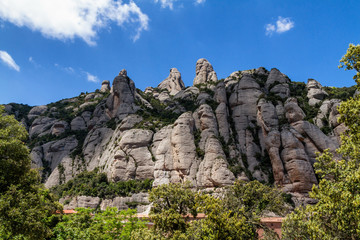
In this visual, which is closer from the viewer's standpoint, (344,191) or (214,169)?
(344,191)

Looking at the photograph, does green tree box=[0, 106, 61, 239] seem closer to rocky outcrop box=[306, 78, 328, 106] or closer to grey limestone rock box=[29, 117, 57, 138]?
rocky outcrop box=[306, 78, 328, 106]

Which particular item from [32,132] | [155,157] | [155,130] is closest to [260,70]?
[155,130]

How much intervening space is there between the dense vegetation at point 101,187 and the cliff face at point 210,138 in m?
2.45

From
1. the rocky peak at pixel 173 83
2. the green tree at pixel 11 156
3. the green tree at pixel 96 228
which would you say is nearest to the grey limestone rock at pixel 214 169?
the green tree at pixel 96 228

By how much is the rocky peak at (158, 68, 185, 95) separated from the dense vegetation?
92.3 meters

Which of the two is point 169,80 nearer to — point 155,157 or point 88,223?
point 155,157

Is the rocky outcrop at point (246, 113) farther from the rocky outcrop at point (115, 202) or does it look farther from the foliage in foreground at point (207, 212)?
the foliage in foreground at point (207, 212)

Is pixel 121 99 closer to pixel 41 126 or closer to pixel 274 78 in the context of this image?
pixel 41 126

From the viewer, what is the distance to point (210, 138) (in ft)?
184

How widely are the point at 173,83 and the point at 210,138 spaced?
101128 mm

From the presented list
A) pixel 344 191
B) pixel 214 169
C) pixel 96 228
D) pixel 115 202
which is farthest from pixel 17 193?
pixel 214 169

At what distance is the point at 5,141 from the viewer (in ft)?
67.9

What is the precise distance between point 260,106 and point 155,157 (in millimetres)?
28632

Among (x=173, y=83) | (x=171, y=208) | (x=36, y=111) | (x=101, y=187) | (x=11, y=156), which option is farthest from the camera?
(x=173, y=83)
